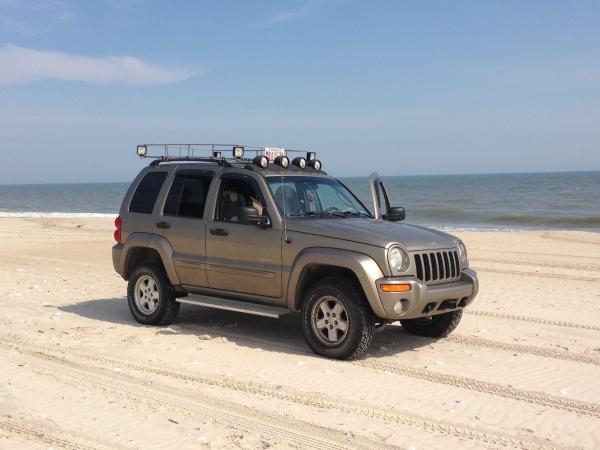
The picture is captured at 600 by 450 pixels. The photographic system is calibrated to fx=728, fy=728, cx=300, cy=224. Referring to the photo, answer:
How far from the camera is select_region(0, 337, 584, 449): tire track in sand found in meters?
4.91

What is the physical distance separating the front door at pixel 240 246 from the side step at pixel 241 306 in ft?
0.44

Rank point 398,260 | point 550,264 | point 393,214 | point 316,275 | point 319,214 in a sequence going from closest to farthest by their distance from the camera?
point 398,260 → point 316,275 → point 319,214 → point 393,214 → point 550,264

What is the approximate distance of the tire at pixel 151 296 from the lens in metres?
8.35

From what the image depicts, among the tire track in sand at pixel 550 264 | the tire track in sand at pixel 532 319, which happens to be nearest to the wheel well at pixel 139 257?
the tire track in sand at pixel 532 319

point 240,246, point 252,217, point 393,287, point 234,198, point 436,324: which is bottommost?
point 436,324

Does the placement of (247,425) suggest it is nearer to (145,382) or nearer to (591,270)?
(145,382)

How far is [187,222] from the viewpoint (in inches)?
320

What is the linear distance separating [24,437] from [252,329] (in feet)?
12.2

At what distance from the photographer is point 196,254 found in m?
8.01

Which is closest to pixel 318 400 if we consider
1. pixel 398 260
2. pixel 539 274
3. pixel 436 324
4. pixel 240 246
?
pixel 398 260

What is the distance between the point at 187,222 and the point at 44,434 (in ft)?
11.6

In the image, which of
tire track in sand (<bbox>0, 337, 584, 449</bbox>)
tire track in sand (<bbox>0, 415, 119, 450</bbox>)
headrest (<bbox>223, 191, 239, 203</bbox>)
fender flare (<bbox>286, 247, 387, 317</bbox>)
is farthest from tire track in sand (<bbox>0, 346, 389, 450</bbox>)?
headrest (<bbox>223, 191, 239, 203</bbox>)

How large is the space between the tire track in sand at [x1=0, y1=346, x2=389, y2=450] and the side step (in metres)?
1.60

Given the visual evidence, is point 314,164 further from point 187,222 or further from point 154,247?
point 154,247
